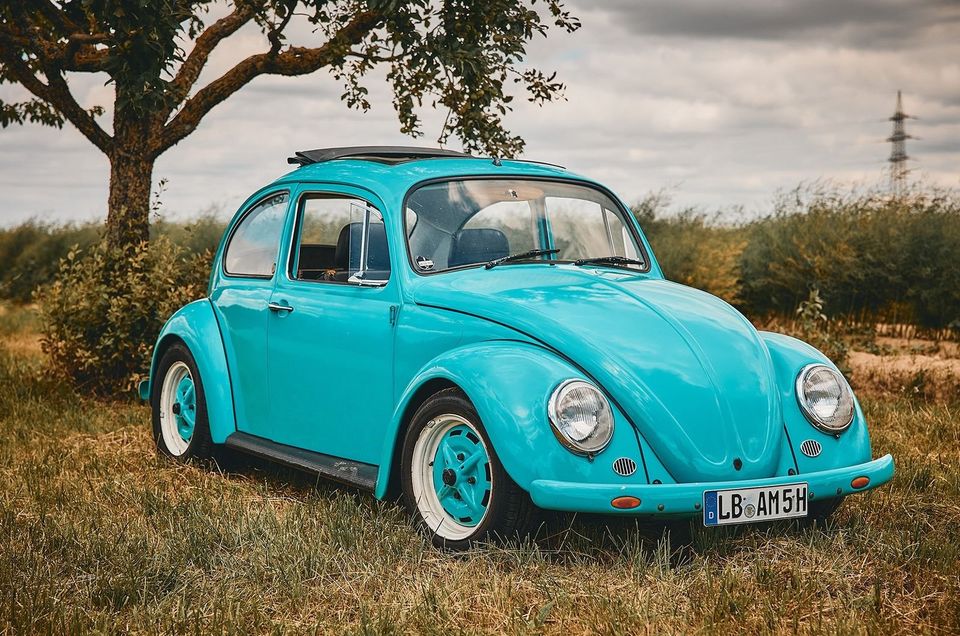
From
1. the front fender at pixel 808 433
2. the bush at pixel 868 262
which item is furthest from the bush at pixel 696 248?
the front fender at pixel 808 433

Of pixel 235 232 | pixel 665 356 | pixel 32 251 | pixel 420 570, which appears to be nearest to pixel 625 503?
pixel 665 356

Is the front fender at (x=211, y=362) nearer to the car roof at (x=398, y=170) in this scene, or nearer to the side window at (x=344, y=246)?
the side window at (x=344, y=246)

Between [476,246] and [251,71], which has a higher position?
[251,71]

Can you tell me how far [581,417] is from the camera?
4.23m

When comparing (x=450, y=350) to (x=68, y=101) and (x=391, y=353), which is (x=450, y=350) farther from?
(x=68, y=101)

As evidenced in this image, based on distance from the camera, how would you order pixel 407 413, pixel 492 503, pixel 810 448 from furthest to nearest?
1. pixel 407 413
2. pixel 810 448
3. pixel 492 503

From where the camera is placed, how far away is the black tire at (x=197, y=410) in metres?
6.54

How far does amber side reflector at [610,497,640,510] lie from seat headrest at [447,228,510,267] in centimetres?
168

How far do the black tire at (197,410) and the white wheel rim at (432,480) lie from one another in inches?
87.7

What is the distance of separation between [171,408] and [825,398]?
4.16 metres

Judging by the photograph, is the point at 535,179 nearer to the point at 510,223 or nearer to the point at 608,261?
the point at 510,223

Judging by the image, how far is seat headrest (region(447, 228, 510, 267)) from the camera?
5348 mm

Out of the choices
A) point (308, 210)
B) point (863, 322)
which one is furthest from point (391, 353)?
point (863, 322)

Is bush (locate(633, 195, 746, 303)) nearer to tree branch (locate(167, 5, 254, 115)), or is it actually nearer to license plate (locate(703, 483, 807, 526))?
tree branch (locate(167, 5, 254, 115))
